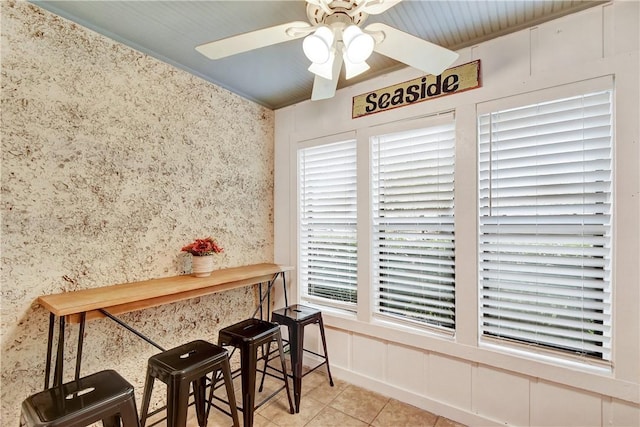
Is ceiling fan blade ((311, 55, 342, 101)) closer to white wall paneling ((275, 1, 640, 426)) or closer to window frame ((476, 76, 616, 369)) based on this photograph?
white wall paneling ((275, 1, 640, 426))

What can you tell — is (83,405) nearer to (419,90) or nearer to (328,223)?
(328,223)

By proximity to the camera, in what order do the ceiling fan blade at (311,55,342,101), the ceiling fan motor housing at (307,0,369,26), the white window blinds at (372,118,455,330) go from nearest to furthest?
the ceiling fan motor housing at (307,0,369,26) → the ceiling fan blade at (311,55,342,101) → the white window blinds at (372,118,455,330)

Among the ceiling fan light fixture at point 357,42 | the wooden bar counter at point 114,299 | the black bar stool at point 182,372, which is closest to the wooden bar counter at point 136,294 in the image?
the wooden bar counter at point 114,299

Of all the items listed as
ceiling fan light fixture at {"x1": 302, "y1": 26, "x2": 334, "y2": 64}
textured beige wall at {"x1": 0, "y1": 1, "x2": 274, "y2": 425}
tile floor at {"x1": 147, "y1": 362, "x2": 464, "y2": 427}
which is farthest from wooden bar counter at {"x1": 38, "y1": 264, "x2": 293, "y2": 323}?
ceiling fan light fixture at {"x1": 302, "y1": 26, "x2": 334, "y2": 64}

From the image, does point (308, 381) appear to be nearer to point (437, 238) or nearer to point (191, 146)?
point (437, 238)

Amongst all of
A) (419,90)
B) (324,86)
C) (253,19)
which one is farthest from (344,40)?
(419,90)

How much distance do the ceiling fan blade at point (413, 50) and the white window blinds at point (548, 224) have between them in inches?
26.6

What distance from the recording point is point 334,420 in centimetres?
202

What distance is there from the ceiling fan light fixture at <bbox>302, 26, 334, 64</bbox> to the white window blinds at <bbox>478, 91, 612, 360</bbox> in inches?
48.5

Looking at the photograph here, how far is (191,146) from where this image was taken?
2359 millimetres

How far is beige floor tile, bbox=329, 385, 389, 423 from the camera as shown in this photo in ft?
6.83

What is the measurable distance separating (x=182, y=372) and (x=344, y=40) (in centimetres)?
171

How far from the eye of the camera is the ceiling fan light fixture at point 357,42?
122 centimetres

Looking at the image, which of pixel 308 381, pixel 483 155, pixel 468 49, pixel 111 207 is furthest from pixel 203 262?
pixel 468 49
